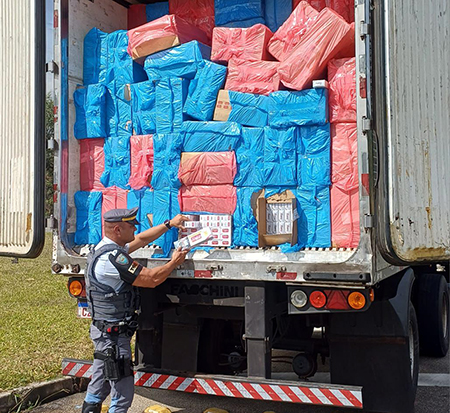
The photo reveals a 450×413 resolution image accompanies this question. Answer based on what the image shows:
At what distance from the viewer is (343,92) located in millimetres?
4309

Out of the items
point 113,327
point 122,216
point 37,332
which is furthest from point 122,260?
point 37,332

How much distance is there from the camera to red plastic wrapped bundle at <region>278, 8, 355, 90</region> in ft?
14.4

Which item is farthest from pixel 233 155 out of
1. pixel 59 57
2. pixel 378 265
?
pixel 59 57

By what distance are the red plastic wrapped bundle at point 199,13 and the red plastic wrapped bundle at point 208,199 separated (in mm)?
1377

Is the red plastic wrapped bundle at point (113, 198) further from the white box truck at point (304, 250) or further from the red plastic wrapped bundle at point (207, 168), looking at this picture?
the red plastic wrapped bundle at point (207, 168)

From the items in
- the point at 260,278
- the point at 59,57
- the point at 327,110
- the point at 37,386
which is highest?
the point at 59,57

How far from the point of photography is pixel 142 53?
4.87 meters

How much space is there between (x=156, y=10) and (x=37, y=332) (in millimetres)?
4247

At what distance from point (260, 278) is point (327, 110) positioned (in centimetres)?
124

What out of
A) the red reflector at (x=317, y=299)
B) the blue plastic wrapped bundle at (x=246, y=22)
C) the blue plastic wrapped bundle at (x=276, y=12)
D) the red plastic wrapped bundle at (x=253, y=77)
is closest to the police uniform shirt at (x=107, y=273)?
the red reflector at (x=317, y=299)

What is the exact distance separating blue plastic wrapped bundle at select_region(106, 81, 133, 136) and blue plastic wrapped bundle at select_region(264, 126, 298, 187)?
46.4 inches

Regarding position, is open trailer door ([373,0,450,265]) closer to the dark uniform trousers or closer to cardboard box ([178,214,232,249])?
cardboard box ([178,214,232,249])

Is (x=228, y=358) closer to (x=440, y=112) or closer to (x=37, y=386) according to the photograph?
(x=37, y=386)

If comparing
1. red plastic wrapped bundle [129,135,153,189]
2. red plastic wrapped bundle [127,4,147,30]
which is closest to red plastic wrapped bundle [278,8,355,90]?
red plastic wrapped bundle [129,135,153,189]
